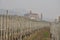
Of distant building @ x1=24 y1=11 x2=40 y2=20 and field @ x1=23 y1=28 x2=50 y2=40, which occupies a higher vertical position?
distant building @ x1=24 y1=11 x2=40 y2=20

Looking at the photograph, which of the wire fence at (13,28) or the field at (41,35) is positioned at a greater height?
the wire fence at (13,28)

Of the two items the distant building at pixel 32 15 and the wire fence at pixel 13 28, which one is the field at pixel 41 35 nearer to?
the wire fence at pixel 13 28

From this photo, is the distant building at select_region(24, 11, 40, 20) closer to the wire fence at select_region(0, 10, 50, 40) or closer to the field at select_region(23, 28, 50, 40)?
the wire fence at select_region(0, 10, 50, 40)

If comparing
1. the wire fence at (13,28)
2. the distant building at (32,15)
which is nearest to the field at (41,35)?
the wire fence at (13,28)

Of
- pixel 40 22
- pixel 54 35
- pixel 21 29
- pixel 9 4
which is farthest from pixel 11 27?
pixel 54 35

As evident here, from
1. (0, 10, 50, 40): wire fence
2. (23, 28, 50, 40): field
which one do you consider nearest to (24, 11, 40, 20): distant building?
(0, 10, 50, 40): wire fence

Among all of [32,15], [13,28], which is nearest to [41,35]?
[32,15]

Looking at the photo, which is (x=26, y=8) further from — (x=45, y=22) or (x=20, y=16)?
(x=45, y=22)

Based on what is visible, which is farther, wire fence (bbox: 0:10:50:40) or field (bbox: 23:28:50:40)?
field (bbox: 23:28:50:40)

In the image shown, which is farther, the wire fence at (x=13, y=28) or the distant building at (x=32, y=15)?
the distant building at (x=32, y=15)

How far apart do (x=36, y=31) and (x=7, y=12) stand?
44 cm

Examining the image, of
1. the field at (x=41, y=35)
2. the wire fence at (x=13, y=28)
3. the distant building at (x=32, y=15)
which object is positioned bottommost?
the field at (x=41, y=35)

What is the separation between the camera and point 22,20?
1654mm

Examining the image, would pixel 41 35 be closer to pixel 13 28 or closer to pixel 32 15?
pixel 32 15
